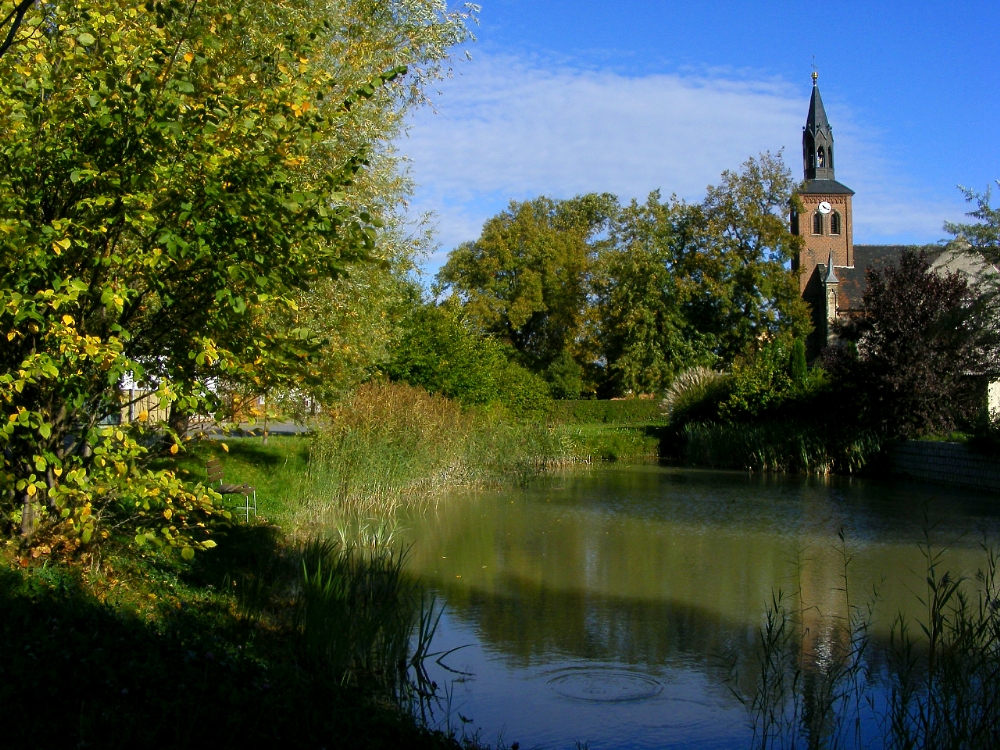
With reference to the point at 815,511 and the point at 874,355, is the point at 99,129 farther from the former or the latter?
the point at 874,355

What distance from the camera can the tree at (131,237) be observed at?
18.0 feet

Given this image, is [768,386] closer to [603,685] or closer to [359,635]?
[603,685]

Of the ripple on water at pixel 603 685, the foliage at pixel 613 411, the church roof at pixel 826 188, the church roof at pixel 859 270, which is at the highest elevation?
the church roof at pixel 826 188

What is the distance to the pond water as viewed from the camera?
242 inches

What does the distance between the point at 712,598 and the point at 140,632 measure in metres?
5.64

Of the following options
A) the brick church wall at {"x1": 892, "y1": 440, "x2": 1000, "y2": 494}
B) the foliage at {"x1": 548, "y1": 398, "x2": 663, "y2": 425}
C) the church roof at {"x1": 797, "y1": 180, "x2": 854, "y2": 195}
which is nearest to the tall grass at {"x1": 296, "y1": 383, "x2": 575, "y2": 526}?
the brick church wall at {"x1": 892, "y1": 440, "x2": 1000, "y2": 494}

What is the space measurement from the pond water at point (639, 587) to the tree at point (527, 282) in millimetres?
28891

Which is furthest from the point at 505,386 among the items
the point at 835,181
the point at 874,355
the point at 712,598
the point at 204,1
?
the point at 835,181

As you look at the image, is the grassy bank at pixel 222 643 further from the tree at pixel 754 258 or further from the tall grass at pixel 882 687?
the tree at pixel 754 258

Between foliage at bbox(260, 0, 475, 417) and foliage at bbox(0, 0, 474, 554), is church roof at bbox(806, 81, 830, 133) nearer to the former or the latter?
foliage at bbox(260, 0, 475, 417)

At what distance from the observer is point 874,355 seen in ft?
69.8

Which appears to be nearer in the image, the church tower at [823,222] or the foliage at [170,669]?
the foliage at [170,669]

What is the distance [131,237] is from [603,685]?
4.38m

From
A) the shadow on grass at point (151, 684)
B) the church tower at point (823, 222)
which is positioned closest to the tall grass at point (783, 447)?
the shadow on grass at point (151, 684)
